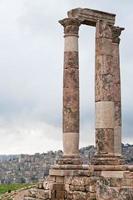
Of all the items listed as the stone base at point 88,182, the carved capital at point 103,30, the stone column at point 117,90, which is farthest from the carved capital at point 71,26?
the stone base at point 88,182

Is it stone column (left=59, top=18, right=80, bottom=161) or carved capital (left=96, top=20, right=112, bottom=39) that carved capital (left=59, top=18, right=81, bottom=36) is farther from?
carved capital (left=96, top=20, right=112, bottom=39)

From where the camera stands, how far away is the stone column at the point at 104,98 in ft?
128

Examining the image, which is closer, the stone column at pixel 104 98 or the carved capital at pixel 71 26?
the stone column at pixel 104 98

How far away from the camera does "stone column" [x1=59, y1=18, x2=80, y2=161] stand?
41750 millimetres

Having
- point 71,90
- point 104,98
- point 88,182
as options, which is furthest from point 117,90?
point 88,182

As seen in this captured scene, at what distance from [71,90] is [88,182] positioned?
7.54 m

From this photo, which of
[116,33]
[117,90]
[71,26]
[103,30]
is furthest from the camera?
[117,90]

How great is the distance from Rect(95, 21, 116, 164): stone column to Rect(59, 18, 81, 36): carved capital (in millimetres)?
1968

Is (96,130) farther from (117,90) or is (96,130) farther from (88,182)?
(117,90)

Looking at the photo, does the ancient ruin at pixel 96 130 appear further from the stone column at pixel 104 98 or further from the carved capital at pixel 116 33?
the carved capital at pixel 116 33

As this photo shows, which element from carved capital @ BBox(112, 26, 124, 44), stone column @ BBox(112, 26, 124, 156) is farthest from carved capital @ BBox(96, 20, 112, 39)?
carved capital @ BBox(112, 26, 124, 44)

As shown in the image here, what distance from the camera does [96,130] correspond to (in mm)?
39625

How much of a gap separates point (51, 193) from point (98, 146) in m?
4.39

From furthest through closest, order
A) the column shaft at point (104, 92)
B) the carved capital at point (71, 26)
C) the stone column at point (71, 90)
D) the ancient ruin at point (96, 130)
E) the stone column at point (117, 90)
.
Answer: the stone column at point (117, 90)
the carved capital at point (71, 26)
the stone column at point (71, 90)
the column shaft at point (104, 92)
the ancient ruin at point (96, 130)
